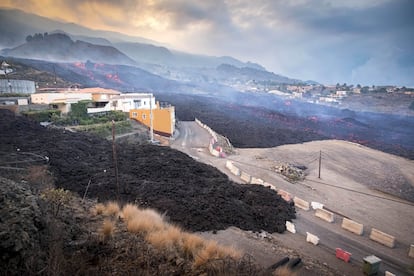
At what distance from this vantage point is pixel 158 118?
47469mm

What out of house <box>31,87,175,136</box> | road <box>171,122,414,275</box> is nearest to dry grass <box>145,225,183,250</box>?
road <box>171,122,414,275</box>

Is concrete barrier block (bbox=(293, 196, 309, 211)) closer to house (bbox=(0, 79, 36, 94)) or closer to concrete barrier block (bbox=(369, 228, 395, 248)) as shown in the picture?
concrete barrier block (bbox=(369, 228, 395, 248))

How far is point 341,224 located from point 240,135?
37554 millimetres

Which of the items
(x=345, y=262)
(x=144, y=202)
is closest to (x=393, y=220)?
(x=345, y=262)

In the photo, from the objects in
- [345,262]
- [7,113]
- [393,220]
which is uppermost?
[7,113]

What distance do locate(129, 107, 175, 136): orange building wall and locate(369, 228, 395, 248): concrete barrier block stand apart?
35611 mm

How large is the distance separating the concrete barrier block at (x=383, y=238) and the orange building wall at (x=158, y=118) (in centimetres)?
3561

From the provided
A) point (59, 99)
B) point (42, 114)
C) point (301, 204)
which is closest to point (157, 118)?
point (59, 99)

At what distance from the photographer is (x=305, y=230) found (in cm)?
1916

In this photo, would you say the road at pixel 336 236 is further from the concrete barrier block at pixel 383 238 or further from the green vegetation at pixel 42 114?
the green vegetation at pixel 42 114

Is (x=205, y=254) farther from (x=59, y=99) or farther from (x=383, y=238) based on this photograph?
(x=59, y=99)

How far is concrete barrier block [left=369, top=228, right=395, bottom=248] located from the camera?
18062 millimetres

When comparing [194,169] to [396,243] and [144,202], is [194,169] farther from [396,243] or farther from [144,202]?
[396,243]

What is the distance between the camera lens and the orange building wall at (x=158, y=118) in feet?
155
